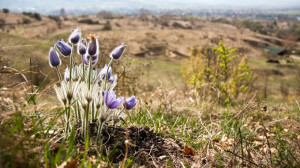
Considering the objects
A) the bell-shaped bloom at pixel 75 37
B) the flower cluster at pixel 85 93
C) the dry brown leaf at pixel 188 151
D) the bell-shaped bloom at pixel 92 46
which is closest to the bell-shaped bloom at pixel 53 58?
the flower cluster at pixel 85 93

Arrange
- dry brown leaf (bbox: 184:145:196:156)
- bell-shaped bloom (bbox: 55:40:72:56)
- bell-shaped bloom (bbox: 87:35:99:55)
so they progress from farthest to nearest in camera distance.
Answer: dry brown leaf (bbox: 184:145:196:156), bell-shaped bloom (bbox: 55:40:72:56), bell-shaped bloom (bbox: 87:35:99:55)

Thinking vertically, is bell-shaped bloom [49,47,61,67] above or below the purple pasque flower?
below

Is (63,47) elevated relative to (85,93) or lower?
elevated

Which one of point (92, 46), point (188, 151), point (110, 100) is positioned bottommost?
point (188, 151)

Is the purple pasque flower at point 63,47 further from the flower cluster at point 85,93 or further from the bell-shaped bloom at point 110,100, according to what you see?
the bell-shaped bloom at point 110,100

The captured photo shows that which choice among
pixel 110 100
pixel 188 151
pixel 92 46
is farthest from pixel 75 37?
pixel 188 151

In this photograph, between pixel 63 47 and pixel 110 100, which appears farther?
pixel 63 47

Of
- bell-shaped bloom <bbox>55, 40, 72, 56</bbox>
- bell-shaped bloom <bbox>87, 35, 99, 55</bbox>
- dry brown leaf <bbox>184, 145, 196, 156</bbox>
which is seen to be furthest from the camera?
dry brown leaf <bbox>184, 145, 196, 156</bbox>

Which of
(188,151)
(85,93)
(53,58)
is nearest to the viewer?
(85,93)

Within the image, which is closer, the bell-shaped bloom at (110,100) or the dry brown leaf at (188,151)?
the bell-shaped bloom at (110,100)

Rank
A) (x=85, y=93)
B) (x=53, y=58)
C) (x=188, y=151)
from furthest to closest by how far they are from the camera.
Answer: (x=188, y=151)
(x=53, y=58)
(x=85, y=93)

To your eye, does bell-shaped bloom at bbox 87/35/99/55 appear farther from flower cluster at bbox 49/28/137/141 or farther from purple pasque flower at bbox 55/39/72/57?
purple pasque flower at bbox 55/39/72/57

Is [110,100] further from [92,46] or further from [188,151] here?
[188,151]

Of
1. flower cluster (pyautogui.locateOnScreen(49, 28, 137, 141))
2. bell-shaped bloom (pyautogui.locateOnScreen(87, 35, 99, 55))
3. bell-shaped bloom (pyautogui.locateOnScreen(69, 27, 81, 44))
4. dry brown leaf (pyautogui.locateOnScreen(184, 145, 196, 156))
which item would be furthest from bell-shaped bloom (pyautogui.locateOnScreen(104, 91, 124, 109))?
dry brown leaf (pyautogui.locateOnScreen(184, 145, 196, 156))
